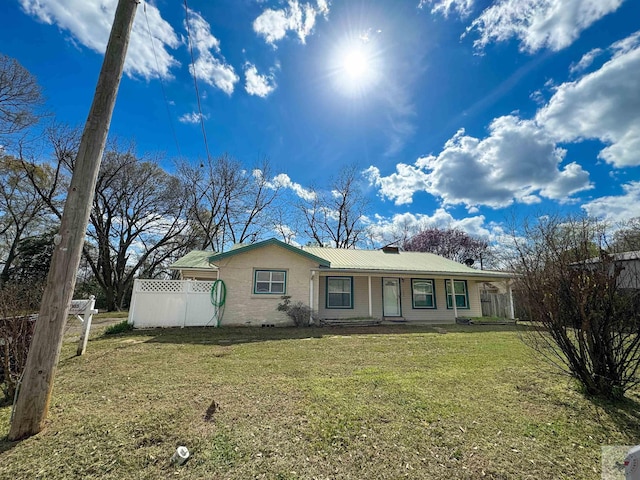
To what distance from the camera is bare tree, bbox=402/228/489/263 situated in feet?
111

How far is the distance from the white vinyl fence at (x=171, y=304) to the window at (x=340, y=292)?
5.36 meters

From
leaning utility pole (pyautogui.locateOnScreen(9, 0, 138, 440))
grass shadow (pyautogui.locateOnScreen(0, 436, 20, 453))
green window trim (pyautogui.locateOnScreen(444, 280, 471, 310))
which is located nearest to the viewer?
grass shadow (pyautogui.locateOnScreen(0, 436, 20, 453))

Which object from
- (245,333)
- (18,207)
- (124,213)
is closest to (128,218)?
(124,213)

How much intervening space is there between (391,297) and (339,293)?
113 inches

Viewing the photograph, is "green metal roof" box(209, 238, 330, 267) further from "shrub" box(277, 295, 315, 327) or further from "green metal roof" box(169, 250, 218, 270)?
"shrub" box(277, 295, 315, 327)

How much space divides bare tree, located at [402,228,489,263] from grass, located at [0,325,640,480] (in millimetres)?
29489

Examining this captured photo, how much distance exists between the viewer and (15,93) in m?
13.2

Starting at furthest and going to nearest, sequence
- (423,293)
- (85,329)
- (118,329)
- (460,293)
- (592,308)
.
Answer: (460,293), (423,293), (118,329), (85,329), (592,308)

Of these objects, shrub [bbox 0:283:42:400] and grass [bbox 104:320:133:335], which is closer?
shrub [bbox 0:283:42:400]

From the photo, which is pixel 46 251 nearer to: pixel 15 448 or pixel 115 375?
pixel 115 375

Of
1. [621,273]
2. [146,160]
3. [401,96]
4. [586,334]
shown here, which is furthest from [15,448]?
[146,160]

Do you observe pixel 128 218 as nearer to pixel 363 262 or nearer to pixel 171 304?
pixel 171 304

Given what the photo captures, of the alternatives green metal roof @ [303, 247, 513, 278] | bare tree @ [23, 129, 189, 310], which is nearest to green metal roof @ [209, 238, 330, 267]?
green metal roof @ [303, 247, 513, 278]

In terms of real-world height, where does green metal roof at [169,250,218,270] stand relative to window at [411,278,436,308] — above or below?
above
